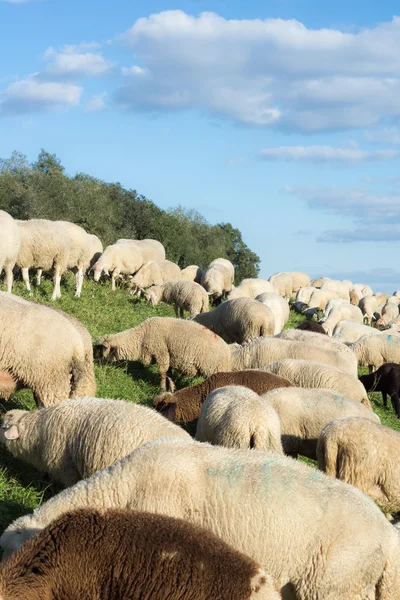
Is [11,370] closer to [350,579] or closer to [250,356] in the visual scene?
[350,579]

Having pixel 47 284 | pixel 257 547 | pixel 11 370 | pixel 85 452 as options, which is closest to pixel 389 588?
pixel 257 547

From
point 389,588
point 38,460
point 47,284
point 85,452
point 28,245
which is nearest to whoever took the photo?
point 389,588

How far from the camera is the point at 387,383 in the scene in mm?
16984

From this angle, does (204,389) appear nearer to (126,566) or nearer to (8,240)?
(8,240)

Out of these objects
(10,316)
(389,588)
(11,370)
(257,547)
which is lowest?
(389,588)

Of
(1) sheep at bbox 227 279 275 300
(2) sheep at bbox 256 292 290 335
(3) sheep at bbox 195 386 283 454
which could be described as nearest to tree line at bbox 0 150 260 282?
(1) sheep at bbox 227 279 275 300

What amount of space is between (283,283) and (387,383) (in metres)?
18.3

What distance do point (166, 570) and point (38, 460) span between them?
386 cm

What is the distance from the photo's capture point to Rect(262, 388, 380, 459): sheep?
10.2m

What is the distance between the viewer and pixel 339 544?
5.70m

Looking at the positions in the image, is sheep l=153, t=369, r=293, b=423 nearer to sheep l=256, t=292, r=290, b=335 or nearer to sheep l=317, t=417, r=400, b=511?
sheep l=317, t=417, r=400, b=511

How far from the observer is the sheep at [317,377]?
1282 centimetres

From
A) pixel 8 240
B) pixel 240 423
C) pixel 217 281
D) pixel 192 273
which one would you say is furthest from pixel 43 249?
pixel 192 273

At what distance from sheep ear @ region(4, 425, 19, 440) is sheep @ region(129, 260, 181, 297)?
1743 centimetres
